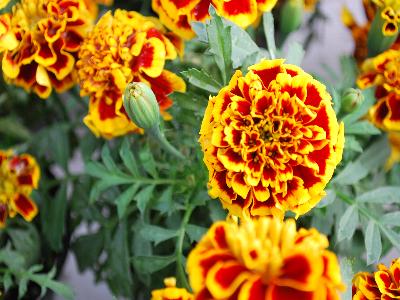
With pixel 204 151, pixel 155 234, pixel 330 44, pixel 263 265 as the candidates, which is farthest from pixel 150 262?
pixel 330 44

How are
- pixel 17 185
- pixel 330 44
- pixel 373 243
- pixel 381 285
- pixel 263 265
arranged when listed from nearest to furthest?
pixel 263 265
pixel 381 285
pixel 373 243
pixel 17 185
pixel 330 44

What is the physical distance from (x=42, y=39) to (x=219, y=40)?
21 cm

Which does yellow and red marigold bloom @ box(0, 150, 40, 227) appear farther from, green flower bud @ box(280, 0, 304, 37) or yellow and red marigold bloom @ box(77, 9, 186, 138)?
green flower bud @ box(280, 0, 304, 37)

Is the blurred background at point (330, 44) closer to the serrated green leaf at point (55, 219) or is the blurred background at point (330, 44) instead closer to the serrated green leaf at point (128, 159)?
the serrated green leaf at point (55, 219)

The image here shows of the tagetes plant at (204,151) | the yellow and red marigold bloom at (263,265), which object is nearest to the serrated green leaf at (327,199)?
the tagetes plant at (204,151)

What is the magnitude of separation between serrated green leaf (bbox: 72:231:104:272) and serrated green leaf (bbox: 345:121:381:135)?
1.15 feet

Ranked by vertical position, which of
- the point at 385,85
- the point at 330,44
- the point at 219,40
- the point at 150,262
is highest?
the point at 219,40

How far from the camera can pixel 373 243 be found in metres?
0.63

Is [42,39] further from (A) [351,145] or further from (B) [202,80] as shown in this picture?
(A) [351,145]

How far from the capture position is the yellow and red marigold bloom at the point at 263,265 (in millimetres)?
376

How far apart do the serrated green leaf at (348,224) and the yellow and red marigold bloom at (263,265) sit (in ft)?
0.72

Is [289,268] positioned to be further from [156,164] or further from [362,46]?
[362,46]

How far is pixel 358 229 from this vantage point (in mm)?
831

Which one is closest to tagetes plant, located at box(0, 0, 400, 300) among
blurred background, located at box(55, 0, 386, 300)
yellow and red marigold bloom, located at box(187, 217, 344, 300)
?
yellow and red marigold bloom, located at box(187, 217, 344, 300)
